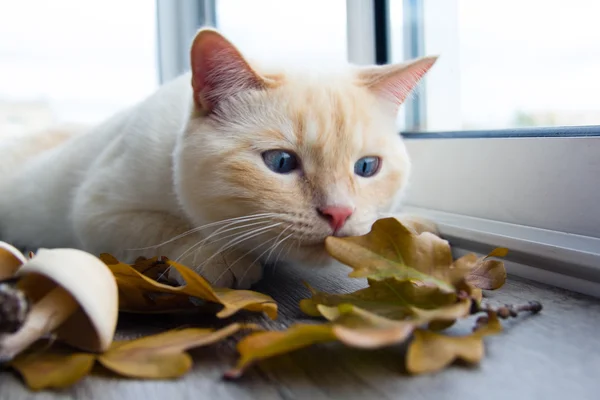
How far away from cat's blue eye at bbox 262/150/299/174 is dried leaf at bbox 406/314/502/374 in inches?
15.0

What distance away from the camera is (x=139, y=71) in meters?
2.34

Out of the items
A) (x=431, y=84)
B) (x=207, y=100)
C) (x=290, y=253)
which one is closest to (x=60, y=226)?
(x=207, y=100)

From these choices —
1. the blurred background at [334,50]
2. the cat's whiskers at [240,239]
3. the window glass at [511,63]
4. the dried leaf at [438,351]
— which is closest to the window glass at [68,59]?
the blurred background at [334,50]

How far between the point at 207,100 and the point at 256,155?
0.15m

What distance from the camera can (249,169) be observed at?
→ 83cm

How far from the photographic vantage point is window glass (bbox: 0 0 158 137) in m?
2.14

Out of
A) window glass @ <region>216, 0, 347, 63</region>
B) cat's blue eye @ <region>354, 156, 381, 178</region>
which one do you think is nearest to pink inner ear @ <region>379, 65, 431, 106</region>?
cat's blue eye @ <region>354, 156, 381, 178</region>

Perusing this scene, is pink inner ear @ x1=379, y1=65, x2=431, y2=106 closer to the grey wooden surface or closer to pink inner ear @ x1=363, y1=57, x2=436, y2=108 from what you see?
pink inner ear @ x1=363, y1=57, x2=436, y2=108

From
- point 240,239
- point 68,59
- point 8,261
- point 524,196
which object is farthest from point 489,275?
point 68,59

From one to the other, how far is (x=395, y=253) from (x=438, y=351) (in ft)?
0.54

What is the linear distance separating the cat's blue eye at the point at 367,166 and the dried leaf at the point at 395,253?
0.80 ft

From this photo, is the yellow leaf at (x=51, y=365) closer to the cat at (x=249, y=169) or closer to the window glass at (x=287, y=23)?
the cat at (x=249, y=169)

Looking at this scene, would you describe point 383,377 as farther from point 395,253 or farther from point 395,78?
point 395,78

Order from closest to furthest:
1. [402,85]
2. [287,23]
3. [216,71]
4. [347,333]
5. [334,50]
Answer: [347,333], [216,71], [402,85], [334,50], [287,23]
